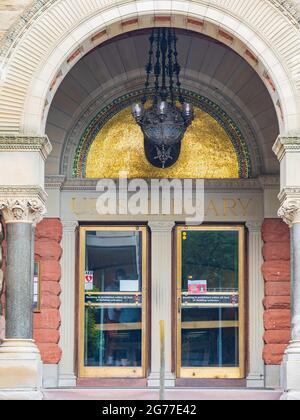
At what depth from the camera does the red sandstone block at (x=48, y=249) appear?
24172mm

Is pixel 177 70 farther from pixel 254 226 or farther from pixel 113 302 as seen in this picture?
pixel 113 302

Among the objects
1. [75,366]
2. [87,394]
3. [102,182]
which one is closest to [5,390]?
[87,394]

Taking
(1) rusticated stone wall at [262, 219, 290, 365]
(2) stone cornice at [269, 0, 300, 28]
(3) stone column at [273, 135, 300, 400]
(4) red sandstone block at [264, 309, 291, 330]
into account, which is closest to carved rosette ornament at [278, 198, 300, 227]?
→ (3) stone column at [273, 135, 300, 400]

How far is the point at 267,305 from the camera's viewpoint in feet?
78.6

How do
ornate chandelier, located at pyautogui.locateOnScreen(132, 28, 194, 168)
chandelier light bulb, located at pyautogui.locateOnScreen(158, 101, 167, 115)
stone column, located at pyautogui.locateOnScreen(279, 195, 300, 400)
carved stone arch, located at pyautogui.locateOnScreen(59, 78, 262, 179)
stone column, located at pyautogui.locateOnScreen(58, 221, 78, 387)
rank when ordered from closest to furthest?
stone column, located at pyautogui.locateOnScreen(279, 195, 300, 400) → chandelier light bulb, located at pyautogui.locateOnScreen(158, 101, 167, 115) → ornate chandelier, located at pyautogui.locateOnScreen(132, 28, 194, 168) → stone column, located at pyautogui.locateOnScreen(58, 221, 78, 387) → carved stone arch, located at pyautogui.locateOnScreen(59, 78, 262, 179)

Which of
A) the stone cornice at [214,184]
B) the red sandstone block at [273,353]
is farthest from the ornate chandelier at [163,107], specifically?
the red sandstone block at [273,353]

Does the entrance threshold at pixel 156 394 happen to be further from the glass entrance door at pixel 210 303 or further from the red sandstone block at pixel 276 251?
the red sandstone block at pixel 276 251

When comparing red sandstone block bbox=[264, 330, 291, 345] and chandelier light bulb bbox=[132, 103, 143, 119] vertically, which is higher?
chandelier light bulb bbox=[132, 103, 143, 119]

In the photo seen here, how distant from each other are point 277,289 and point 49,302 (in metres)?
3.89

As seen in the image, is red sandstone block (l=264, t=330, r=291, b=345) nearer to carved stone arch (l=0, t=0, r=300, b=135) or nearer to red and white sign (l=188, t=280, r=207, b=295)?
red and white sign (l=188, t=280, r=207, b=295)

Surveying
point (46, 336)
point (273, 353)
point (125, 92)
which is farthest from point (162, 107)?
point (273, 353)

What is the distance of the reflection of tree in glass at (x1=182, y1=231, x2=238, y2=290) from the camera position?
24.2 meters

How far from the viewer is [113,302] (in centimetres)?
2422

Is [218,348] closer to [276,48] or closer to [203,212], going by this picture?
[203,212]
